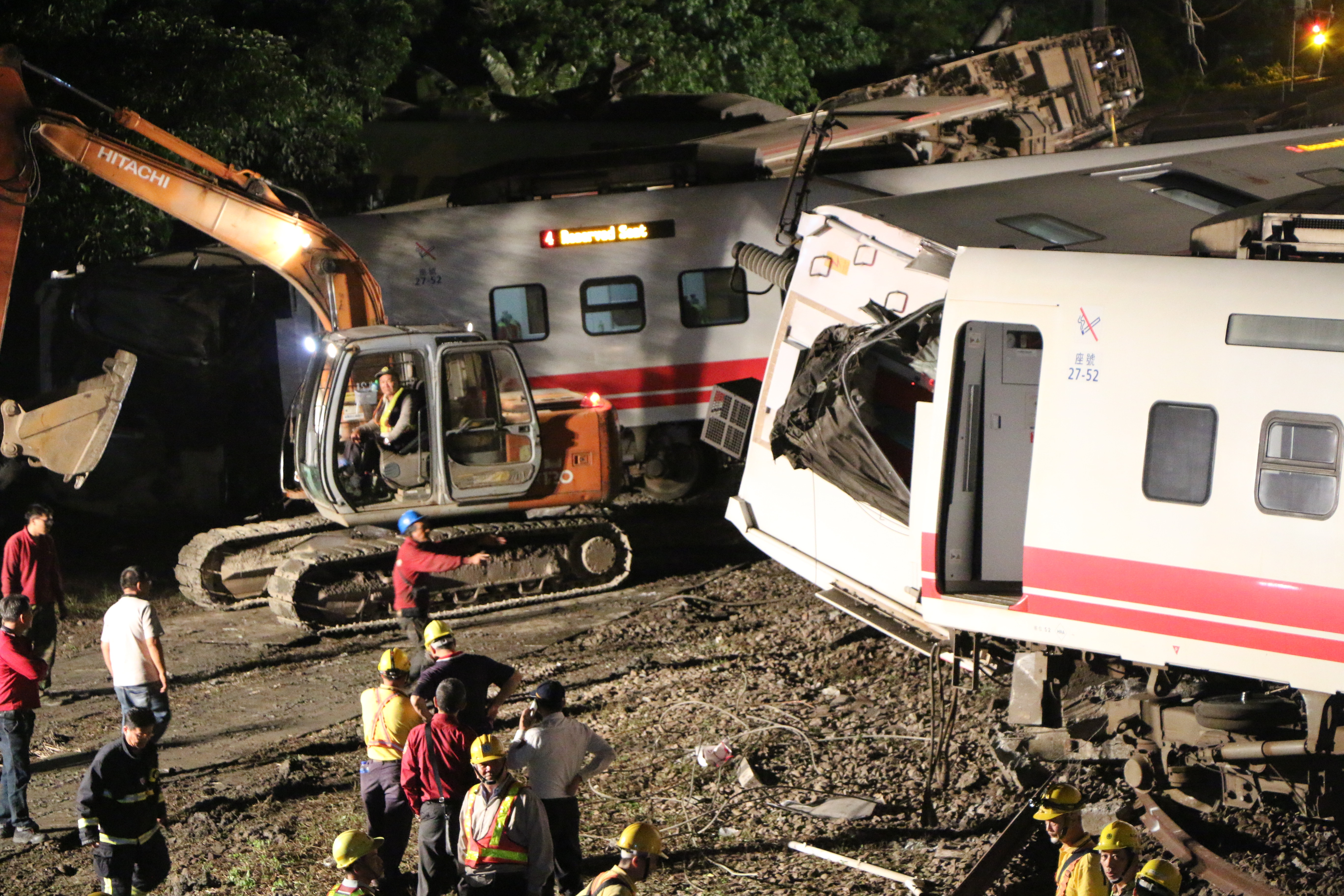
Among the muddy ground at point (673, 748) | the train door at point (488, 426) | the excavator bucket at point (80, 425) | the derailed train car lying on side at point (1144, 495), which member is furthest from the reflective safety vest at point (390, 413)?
the derailed train car lying on side at point (1144, 495)

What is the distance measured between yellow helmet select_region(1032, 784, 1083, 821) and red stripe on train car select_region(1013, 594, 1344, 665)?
1.32m

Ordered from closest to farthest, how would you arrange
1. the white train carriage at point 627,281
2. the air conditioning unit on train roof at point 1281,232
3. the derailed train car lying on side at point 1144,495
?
1. the derailed train car lying on side at point 1144,495
2. the air conditioning unit on train roof at point 1281,232
3. the white train carriage at point 627,281

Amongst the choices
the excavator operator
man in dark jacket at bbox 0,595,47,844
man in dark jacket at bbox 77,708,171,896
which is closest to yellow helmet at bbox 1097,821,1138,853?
man in dark jacket at bbox 77,708,171,896

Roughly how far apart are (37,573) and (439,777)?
605 centimetres

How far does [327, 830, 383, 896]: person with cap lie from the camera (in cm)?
667

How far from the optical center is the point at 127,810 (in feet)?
27.0

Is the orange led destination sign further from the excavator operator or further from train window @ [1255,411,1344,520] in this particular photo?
train window @ [1255,411,1344,520]

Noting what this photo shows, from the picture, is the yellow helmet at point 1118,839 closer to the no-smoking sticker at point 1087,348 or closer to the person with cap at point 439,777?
the no-smoking sticker at point 1087,348

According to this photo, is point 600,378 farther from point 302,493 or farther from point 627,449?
point 302,493

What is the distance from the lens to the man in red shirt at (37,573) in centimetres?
1248

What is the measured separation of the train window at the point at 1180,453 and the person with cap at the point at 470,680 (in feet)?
13.0

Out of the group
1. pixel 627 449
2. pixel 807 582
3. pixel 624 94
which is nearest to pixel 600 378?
pixel 627 449

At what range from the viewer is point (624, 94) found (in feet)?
85.4

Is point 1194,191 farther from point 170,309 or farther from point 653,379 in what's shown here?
point 170,309
